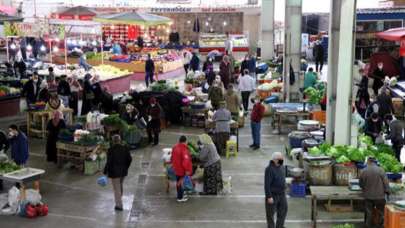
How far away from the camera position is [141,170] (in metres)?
15.0

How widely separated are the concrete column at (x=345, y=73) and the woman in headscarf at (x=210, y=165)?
10.3ft

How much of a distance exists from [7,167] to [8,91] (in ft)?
31.6

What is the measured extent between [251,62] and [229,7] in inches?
612

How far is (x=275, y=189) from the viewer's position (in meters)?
10.5

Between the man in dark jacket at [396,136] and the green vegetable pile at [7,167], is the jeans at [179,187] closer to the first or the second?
the green vegetable pile at [7,167]

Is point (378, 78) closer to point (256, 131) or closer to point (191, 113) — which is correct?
point (191, 113)

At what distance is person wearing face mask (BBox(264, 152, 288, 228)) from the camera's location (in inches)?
412

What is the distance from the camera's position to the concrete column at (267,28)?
32.0 metres

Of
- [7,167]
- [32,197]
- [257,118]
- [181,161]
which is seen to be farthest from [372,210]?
[7,167]

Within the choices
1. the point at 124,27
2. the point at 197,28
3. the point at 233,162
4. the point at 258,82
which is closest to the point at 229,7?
the point at 197,28

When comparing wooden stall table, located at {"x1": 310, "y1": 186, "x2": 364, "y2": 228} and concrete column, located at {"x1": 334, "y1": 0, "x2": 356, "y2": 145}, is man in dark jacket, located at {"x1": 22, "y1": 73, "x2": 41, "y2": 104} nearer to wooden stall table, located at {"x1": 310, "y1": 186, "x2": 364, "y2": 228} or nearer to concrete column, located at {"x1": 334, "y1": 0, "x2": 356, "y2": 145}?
concrete column, located at {"x1": 334, "y1": 0, "x2": 356, "y2": 145}

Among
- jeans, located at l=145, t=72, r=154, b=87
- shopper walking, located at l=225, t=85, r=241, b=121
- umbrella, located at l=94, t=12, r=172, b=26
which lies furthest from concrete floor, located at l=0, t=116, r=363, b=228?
jeans, located at l=145, t=72, r=154, b=87

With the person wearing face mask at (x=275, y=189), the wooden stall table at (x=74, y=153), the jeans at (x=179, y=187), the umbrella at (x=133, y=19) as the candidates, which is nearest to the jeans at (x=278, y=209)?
the person wearing face mask at (x=275, y=189)

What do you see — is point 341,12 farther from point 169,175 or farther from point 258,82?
point 258,82
